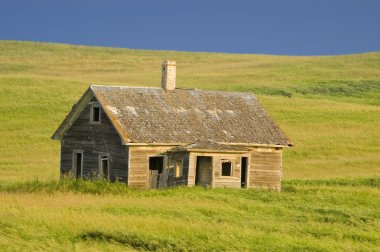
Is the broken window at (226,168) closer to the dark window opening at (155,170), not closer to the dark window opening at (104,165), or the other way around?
the dark window opening at (155,170)

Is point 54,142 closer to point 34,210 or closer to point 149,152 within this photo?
point 149,152

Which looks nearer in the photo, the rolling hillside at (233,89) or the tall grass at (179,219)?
the tall grass at (179,219)

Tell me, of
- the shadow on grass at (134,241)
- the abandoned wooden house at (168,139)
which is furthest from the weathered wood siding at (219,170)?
the shadow on grass at (134,241)

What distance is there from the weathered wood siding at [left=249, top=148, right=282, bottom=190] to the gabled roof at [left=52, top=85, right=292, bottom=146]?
19.7 inches

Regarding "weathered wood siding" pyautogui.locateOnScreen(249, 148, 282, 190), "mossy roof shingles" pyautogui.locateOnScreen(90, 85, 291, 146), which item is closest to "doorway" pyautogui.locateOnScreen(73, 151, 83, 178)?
"mossy roof shingles" pyautogui.locateOnScreen(90, 85, 291, 146)

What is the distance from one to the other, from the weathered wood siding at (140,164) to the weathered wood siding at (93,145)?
8.4 inches

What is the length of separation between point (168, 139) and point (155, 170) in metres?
1.22

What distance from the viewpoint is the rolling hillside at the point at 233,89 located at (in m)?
43.6

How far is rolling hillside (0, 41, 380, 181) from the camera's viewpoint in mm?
43594

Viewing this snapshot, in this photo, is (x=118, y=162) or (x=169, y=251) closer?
(x=169, y=251)

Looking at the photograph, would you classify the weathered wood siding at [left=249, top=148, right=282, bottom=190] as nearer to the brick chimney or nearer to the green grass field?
the green grass field

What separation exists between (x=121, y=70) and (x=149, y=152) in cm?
5162

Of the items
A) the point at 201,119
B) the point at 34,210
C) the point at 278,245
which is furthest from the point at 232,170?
the point at 278,245

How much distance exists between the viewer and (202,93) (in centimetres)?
3562
